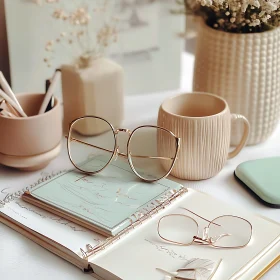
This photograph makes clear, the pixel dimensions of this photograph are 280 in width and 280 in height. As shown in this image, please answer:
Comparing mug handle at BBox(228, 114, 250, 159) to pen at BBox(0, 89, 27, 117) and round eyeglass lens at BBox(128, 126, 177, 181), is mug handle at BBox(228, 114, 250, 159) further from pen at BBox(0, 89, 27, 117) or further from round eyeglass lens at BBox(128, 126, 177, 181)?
pen at BBox(0, 89, 27, 117)

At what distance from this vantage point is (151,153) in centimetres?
80

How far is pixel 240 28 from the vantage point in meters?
0.78

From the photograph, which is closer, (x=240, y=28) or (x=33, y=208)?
(x=33, y=208)

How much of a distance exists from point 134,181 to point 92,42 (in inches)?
12.6

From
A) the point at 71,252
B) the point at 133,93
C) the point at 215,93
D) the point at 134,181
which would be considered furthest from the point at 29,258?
the point at 133,93

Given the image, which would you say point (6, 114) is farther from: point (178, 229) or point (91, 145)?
point (178, 229)

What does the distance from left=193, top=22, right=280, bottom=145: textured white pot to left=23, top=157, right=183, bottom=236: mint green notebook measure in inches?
7.0

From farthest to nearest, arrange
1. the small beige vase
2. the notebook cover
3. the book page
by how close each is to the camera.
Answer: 1. the small beige vase
2. the notebook cover
3. the book page

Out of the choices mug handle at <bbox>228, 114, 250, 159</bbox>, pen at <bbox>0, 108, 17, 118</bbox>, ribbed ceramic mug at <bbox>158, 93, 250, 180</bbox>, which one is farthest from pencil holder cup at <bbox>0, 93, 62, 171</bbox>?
mug handle at <bbox>228, 114, 250, 159</bbox>

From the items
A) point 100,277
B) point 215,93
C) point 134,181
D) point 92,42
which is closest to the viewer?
point 100,277

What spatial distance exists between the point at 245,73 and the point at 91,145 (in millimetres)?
234

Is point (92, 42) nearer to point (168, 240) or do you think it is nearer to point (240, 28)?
point (240, 28)

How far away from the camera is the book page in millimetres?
557

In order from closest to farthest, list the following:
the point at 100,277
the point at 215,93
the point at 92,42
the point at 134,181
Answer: the point at 100,277 < the point at 134,181 < the point at 215,93 < the point at 92,42
